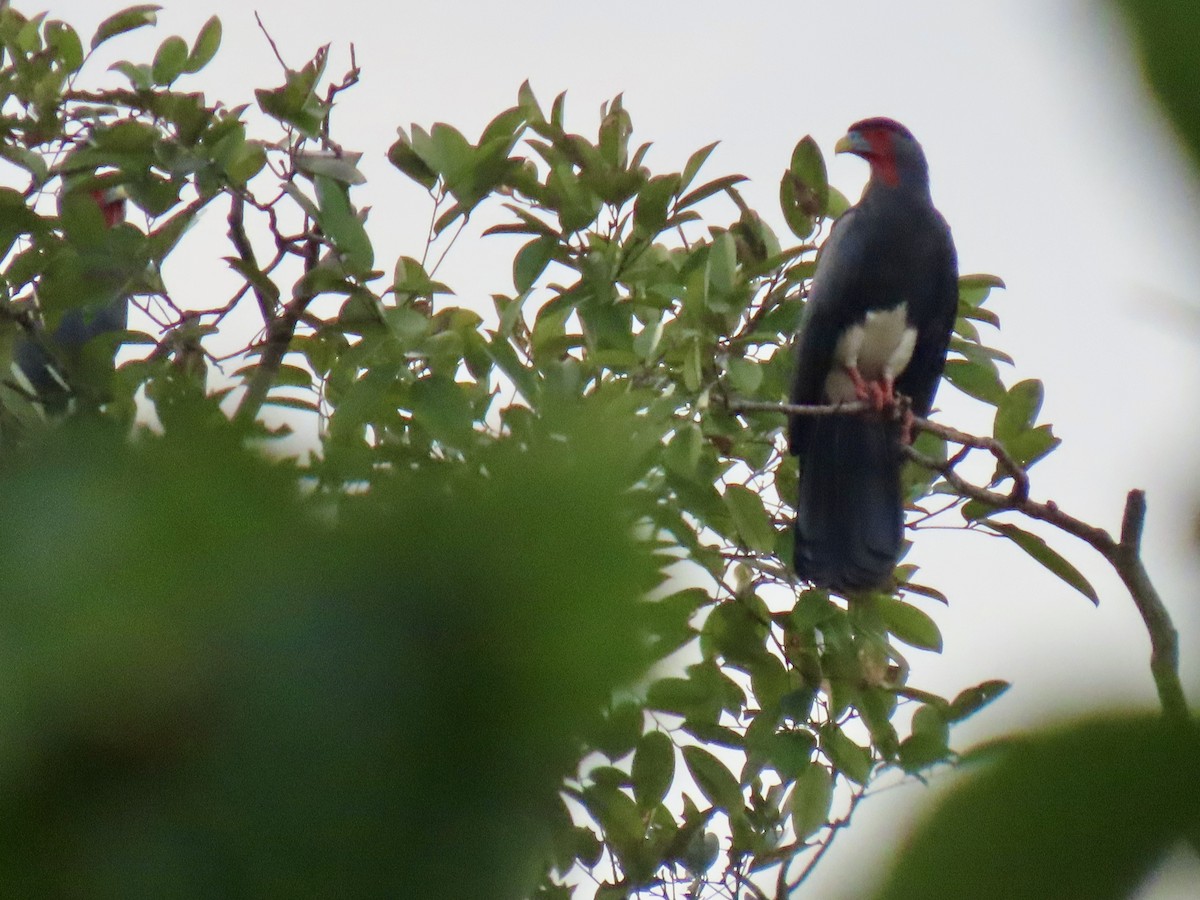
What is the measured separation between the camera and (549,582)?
0.72 ft

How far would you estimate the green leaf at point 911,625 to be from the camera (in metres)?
2.82

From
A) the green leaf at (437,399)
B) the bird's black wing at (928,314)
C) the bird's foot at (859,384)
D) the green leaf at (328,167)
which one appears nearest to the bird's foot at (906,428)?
the bird's foot at (859,384)

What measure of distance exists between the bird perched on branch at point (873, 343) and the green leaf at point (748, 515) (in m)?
0.94

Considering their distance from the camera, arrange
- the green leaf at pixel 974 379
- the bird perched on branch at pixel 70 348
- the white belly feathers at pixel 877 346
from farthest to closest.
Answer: the white belly feathers at pixel 877 346 < the green leaf at pixel 974 379 < the bird perched on branch at pixel 70 348

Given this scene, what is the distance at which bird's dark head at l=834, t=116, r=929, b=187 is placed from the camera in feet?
16.9

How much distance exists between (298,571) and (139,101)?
291cm

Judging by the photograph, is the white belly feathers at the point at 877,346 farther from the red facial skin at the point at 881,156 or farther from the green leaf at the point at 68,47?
the green leaf at the point at 68,47

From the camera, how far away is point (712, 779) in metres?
2.75

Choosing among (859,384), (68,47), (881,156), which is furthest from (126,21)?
(881,156)

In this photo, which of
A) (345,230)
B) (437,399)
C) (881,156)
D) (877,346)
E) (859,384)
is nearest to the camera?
(437,399)

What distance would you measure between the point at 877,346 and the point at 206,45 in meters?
2.39

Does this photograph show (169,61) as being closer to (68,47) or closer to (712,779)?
(68,47)

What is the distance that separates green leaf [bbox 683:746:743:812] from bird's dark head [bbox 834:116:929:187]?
2858 mm

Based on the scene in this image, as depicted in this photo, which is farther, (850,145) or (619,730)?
(850,145)
